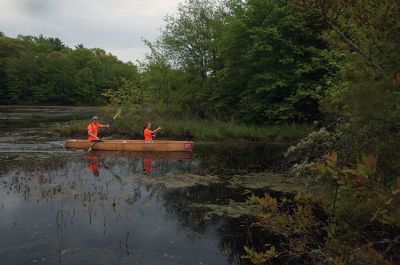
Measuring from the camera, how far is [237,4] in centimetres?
3036

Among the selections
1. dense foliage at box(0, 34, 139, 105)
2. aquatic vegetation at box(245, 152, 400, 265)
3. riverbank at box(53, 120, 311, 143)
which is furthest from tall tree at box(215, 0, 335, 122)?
dense foliage at box(0, 34, 139, 105)

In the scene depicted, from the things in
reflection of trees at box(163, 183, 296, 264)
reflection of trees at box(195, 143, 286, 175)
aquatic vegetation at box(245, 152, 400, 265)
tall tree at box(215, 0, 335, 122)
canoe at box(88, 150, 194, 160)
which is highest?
tall tree at box(215, 0, 335, 122)

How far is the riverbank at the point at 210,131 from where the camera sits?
25234mm

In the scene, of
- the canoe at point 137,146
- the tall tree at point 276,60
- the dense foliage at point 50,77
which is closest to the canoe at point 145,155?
the canoe at point 137,146

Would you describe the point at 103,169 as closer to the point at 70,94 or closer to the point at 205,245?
the point at 205,245

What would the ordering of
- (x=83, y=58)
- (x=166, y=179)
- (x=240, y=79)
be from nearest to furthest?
(x=166, y=179) → (x=240, y=79) → (x=83, y=58)

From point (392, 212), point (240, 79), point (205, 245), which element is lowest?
point (205, 245)

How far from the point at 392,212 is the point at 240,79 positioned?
25810 millimetres

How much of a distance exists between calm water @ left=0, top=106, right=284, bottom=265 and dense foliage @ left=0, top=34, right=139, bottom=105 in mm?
64928

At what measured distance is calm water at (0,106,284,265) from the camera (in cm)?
835

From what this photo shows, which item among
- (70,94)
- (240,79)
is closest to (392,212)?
(240,79)

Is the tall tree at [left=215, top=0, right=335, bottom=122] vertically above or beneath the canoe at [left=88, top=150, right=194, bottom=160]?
above

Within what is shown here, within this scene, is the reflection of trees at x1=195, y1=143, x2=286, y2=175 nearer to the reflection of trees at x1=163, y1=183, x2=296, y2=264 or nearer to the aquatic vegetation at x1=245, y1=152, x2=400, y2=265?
the reflection of trees at x1=163, y1=183, x2=296, y2=264

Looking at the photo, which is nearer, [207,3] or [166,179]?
[166,179]
